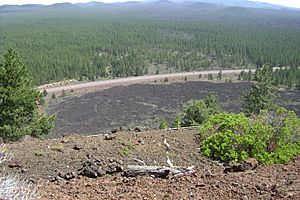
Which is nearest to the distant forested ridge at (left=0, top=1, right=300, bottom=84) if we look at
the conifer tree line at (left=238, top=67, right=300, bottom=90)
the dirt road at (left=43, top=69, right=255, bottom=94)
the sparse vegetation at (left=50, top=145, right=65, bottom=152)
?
the dirt road at (left=43, top=69, right=255, bottom=94)

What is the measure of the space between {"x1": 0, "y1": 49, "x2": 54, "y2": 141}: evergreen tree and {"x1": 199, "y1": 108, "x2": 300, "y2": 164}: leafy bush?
33.9ft

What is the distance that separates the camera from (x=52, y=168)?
12.0 meters

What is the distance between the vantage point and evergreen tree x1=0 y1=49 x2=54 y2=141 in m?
20.1

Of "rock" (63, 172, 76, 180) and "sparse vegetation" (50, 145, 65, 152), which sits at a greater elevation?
"rock" (63, 172, 76, 180)

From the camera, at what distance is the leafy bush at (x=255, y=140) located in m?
13.2

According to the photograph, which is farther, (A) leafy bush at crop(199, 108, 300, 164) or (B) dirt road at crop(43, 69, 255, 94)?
(B) dirt road at crop(43, 69, 255, 94)

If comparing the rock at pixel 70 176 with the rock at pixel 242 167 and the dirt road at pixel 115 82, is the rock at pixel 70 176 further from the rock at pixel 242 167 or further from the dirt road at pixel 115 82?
the dirt road at pixel 115 82

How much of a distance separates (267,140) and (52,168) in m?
6.92

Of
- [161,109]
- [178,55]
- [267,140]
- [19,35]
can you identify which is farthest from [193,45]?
[267,140]

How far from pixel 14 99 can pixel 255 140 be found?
12.1 meters

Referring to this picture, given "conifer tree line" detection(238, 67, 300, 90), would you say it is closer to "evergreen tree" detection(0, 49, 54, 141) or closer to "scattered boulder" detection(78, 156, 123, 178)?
"evergreen tree" detection(0, 49, 54, 141)

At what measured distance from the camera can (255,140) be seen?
44.2 feet

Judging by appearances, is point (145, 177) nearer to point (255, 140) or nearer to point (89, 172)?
point (89, 172)

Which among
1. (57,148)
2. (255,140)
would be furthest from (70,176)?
(255,140)
